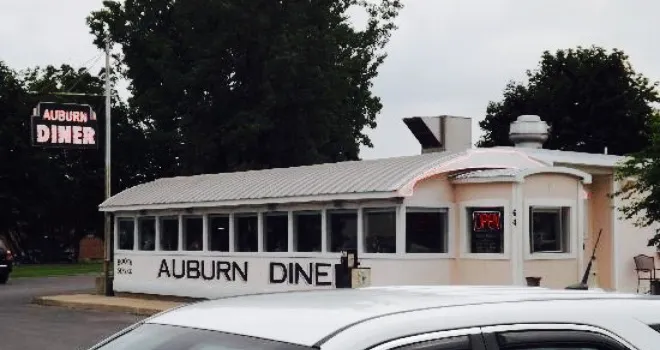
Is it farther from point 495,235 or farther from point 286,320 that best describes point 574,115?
point 286,320

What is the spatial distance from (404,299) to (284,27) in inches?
1893

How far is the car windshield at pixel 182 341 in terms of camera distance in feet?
10.2

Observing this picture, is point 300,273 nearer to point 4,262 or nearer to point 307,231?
point 307,231

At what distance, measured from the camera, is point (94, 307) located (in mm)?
26828

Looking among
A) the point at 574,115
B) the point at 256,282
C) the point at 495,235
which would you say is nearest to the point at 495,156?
the point at 495,235

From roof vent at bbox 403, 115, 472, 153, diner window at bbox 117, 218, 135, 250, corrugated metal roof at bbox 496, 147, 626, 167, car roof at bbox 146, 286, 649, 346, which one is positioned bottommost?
diner window at bbox 117, 218, 135, 250

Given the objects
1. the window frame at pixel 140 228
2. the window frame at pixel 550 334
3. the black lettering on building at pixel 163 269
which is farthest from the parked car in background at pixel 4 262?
the window frame at pixel 550 334

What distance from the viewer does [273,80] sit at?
50625 millimetres

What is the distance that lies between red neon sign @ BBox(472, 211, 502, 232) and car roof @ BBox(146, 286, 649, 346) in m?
18.2

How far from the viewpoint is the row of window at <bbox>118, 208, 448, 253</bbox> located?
22375 mm

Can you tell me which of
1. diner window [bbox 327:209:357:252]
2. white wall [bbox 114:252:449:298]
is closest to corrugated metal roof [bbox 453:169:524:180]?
white wall [bbox 114:252:449:298]

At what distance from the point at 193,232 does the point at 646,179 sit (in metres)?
11.7

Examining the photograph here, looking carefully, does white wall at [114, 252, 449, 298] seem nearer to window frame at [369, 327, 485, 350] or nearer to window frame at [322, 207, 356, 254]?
window frame at [322, 207, 356, 254]

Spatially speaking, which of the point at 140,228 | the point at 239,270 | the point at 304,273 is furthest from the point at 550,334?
the point at 140,228
